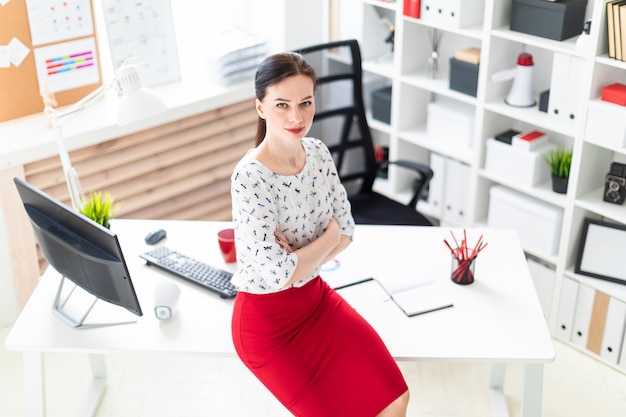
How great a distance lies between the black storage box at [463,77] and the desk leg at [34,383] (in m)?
2.18

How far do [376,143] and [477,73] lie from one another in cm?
100

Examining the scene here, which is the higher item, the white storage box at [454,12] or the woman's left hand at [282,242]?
the white storage box at [454,12]

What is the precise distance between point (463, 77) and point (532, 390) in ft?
5.42

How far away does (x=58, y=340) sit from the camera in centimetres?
248

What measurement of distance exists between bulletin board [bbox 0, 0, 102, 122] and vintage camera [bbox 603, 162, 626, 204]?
2.35m

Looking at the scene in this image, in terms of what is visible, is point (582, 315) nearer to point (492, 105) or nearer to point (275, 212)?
point (492, 105)

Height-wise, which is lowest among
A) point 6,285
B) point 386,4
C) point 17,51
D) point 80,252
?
point 6,285

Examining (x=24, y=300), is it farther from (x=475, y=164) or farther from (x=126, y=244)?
(x=475, y=164)

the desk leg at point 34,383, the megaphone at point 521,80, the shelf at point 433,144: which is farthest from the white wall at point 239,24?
the desk leg at point 34,383

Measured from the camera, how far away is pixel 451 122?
391cm

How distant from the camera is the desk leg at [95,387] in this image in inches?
127

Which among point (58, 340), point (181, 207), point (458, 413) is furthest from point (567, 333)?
point (58, 340)

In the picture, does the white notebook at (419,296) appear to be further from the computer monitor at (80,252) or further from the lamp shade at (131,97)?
the lamp shade at (131,97)

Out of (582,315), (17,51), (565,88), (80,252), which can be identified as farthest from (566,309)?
(17,51)
